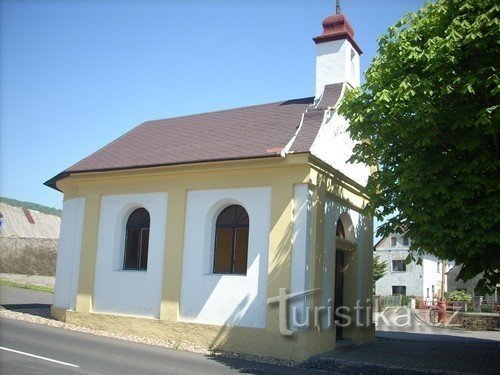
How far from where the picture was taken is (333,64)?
Result: 15.5m

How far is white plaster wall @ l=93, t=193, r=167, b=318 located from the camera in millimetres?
13648

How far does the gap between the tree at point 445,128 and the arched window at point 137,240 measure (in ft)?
24.6

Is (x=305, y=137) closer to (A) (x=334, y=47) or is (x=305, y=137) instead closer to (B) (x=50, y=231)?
(A) (x=334, y=47)

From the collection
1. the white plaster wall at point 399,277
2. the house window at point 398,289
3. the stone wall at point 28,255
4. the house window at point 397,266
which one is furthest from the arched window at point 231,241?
the house window at point 397,266

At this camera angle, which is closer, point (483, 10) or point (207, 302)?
point (483, 10)

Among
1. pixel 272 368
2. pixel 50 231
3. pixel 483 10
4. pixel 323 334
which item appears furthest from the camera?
pixel 50 231

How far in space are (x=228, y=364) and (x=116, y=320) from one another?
4.88 m

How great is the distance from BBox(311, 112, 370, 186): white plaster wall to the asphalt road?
18.3ft

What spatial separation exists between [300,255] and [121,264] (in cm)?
610

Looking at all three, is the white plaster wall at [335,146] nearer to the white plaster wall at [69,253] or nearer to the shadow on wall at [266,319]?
the shadow on wall at [266,319]

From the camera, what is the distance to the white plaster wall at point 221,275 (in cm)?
1211

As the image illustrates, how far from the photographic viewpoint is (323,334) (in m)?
12.4

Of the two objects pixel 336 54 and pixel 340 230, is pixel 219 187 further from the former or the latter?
pixel 336 54

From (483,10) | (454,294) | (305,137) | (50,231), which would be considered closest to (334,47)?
(305,137)
